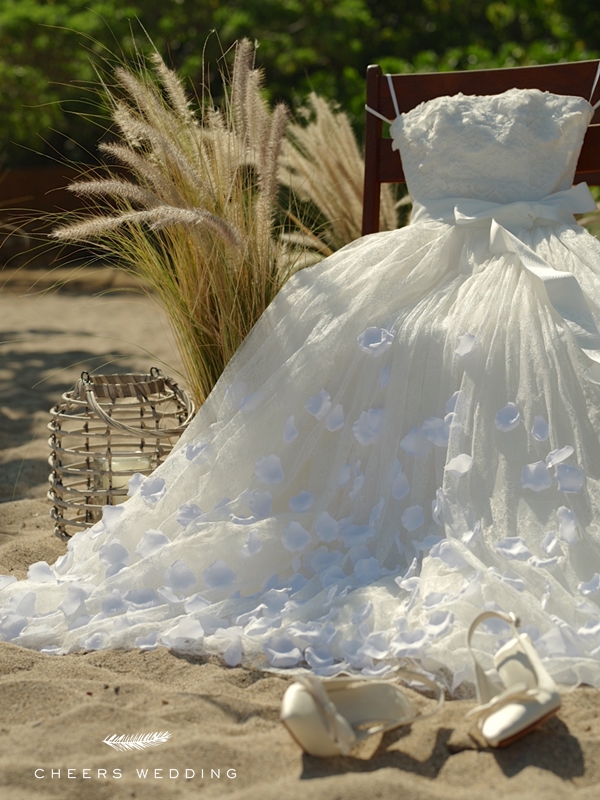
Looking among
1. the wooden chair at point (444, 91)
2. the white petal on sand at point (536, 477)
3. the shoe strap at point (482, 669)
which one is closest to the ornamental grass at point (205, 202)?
the wooden chair at point (444, 91)

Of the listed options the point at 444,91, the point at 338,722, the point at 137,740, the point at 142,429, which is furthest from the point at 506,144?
the point at 137,740

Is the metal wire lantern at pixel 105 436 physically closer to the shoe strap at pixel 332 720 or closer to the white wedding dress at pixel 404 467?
the white wedding dress at pixel 404 467

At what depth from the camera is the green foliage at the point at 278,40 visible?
694 cm

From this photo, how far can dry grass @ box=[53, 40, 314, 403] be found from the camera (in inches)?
82.4

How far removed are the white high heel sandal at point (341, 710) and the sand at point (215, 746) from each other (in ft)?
0.10

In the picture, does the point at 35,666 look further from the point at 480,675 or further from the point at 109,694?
the point at 480,675

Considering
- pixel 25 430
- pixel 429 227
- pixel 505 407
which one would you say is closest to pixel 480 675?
pixel 505 407

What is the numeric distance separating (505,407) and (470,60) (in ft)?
19.2

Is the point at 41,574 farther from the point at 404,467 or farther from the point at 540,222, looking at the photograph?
the point at 540,222

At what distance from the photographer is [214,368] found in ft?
7.50

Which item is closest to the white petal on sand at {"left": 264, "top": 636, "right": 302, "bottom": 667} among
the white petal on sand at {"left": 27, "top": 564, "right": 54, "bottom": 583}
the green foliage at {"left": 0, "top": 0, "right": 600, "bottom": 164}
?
the white petal on sand at {"left": 27, "top": 564, "right": 54, "bottom": 583}

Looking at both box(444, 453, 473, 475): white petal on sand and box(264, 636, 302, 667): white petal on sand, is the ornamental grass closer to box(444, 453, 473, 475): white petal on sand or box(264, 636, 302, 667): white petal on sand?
box(444, 453, 473, 475): white petal on sand

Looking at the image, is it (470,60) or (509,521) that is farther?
(470,60)

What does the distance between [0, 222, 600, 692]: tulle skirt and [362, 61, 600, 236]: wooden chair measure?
1.51 ft
